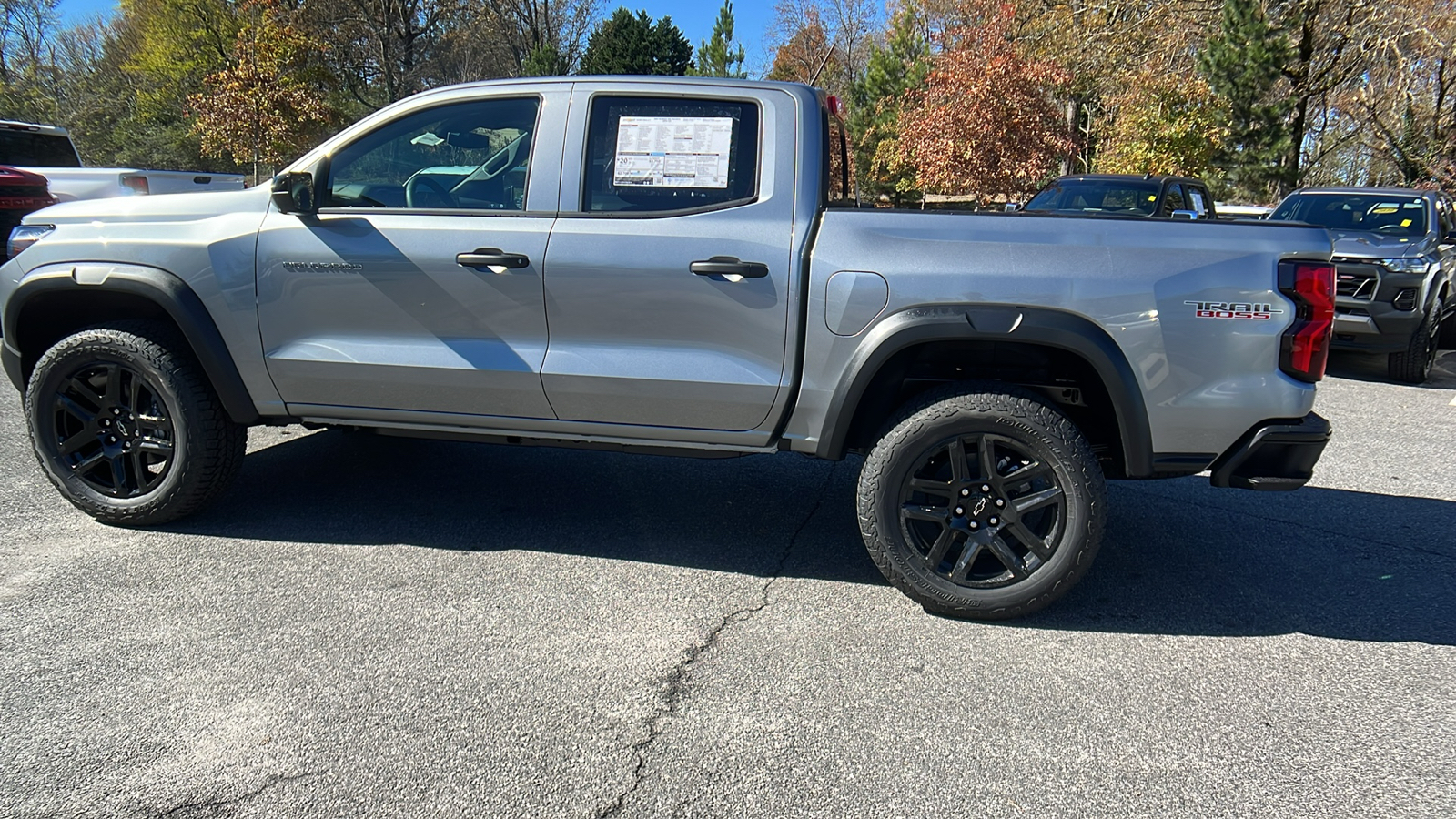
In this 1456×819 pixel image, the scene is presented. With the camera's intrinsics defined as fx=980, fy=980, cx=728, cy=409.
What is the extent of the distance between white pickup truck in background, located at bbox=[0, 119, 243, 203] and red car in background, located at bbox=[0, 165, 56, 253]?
0.33 m

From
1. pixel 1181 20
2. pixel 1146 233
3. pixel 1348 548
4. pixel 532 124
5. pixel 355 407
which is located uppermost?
pixel 1181 20

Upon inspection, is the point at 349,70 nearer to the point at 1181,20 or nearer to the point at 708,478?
the point at 1181,20

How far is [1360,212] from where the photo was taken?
1001 cm

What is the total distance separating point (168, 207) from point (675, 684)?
9.72ft

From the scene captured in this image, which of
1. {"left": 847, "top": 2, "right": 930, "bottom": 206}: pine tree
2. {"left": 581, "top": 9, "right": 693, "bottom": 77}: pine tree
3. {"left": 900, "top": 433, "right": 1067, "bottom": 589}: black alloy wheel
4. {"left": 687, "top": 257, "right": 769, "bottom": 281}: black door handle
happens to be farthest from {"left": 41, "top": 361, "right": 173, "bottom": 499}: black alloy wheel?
{"left": 581, "top": 9, "right": 693, "bottom": 77}: pine tree

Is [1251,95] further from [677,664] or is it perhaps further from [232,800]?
[232,800]

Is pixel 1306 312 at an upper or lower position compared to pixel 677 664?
upper

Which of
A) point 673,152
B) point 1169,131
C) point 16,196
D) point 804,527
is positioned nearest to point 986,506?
point 804,527

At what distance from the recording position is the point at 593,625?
3.49m

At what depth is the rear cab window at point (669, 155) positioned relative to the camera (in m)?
3.74

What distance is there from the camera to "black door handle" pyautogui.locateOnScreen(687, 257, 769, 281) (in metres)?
3.57

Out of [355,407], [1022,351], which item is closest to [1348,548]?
[1022,351]

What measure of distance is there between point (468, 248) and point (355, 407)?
2.84ft

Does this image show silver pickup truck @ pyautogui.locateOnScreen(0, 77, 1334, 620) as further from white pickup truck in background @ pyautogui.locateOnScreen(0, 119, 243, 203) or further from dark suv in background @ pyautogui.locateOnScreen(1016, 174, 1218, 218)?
dark suv in background @ pyautogui.locateOnScreen(1016, 174, 1218, 218)
